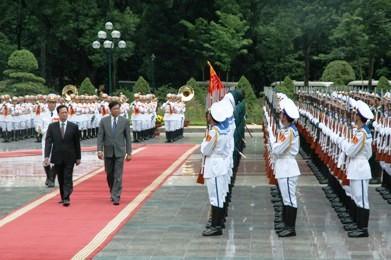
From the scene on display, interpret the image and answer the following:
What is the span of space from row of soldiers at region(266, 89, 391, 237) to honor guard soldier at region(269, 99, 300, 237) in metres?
0.76

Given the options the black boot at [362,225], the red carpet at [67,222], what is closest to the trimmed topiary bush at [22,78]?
the red carpet at [67,222]

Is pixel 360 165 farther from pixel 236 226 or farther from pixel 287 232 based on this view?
pixel 236 226

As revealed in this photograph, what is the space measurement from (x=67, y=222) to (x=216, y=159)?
267 cm

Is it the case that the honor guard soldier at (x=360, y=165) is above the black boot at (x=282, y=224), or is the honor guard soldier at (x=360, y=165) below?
above

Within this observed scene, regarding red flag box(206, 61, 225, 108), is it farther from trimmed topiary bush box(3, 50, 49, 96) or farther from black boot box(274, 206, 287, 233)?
trimmed topiary bush box(3, 50, 49, 96)

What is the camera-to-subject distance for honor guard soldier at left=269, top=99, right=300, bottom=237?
11.5 metres

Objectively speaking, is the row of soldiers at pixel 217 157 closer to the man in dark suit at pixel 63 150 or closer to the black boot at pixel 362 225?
the black boot at pixel 362 225

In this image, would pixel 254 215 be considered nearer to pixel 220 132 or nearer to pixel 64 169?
pixel 220 132

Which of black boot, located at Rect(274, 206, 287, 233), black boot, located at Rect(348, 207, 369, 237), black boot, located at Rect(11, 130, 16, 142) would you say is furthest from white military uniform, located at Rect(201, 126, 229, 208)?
black boot, located at Rect(11, 130, 16, 142)

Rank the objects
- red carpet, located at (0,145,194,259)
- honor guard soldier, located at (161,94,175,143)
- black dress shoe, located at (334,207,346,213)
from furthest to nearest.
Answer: honor guard soldier, located at (161,94,175,143) < black dress shoe, located at (334,207,346,213) < red carpet, located at (0,145,194,259)

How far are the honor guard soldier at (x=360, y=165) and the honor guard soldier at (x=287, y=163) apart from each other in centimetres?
74

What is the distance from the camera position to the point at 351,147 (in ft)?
37.7

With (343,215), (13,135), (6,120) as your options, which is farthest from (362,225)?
(13,135)

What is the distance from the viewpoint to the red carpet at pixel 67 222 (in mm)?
10812
